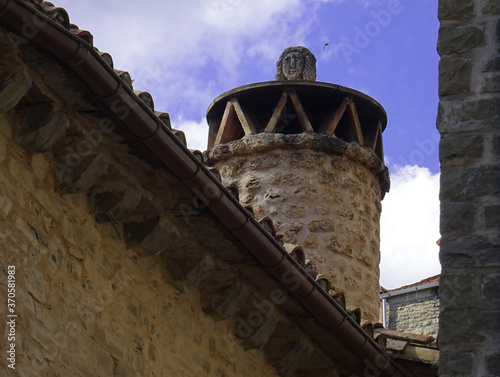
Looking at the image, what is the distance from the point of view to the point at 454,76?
550 cm

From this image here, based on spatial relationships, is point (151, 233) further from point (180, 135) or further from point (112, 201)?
point (180, 135)

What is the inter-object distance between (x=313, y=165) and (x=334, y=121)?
48cm

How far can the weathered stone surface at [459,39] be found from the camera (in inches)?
218

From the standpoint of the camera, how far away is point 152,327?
20.2 ft

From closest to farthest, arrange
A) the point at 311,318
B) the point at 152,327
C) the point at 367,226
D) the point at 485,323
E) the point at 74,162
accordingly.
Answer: the point at 485,323 < the point at 74,162 < the point at 152,327 < the point at 311,318 < the point at 367,226

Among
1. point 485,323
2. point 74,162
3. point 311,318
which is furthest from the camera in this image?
point 311,318

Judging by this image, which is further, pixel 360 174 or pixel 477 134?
pixel 360 174

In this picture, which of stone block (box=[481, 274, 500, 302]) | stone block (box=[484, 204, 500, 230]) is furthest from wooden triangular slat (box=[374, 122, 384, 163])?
stone block (box=[481, 274, 500, 302])

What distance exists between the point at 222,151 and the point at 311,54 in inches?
52.6

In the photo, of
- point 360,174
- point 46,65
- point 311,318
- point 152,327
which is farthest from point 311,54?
point 46,65

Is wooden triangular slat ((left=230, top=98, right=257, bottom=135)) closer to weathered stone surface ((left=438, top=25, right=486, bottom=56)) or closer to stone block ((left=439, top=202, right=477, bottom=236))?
weathered stone surface ((left=438, top=25, right=486, bottom=56))

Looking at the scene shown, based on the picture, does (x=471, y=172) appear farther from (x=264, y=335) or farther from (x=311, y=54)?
(x=311, y=54)

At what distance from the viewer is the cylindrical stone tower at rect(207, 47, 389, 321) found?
30.3ft

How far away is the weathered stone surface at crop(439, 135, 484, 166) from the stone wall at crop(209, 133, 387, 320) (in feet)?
12.4
